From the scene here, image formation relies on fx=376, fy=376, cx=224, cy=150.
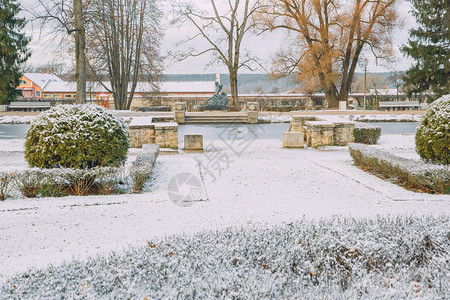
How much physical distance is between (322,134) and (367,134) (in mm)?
1596

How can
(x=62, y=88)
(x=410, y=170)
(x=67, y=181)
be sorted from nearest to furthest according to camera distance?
(x=410, y=170)
(x=67, y=181)
(x=62, y=88)

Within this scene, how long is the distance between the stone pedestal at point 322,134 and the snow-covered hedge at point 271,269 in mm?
8323

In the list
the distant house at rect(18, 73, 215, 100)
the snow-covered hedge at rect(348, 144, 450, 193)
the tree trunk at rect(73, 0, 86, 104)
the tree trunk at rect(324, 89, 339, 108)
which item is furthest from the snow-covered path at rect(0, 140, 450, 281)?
the distant house at rect(18, 73, 215, 100)

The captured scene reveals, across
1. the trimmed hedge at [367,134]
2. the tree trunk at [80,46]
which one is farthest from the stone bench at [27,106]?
the trimmed hedge at [367,134]

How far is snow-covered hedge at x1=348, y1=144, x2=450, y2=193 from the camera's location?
232 inches

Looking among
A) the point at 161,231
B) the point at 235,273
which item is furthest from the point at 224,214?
the point at 235,273

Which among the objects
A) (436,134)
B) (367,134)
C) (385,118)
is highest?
(385,118)

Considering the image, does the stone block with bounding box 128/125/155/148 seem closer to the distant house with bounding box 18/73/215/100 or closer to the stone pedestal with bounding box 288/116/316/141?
the stone pedestal with bounding box 288/116/316/141

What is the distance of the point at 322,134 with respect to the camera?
11.8 metres

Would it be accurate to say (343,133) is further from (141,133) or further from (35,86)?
(35,86)

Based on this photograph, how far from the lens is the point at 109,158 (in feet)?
21.2

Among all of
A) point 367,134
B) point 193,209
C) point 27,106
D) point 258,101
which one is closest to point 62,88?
point 27,106

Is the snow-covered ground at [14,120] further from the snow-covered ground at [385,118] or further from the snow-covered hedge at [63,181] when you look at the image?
the snow-covered ground at [385,118]

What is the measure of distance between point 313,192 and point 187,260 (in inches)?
141
